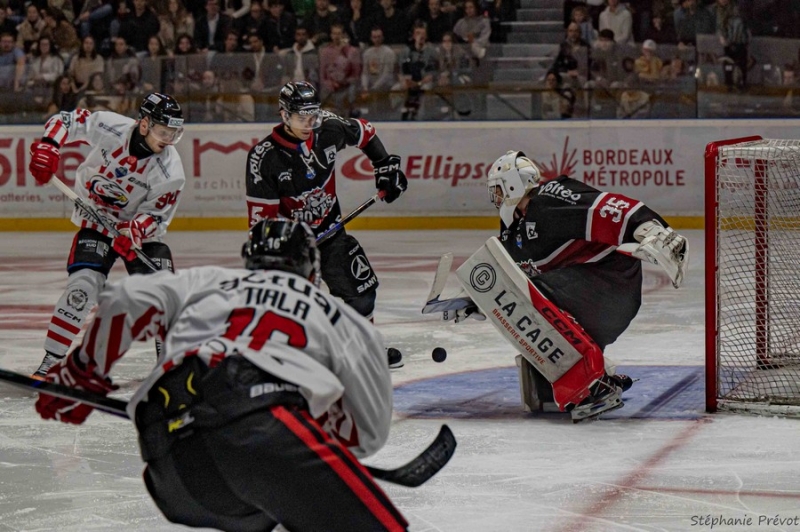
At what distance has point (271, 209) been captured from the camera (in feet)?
16.4

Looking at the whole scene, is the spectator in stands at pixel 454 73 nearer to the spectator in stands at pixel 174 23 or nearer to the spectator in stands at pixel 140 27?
the spectator in stands at pixel 174 23

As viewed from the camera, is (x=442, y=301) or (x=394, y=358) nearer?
(x=442, y=301)

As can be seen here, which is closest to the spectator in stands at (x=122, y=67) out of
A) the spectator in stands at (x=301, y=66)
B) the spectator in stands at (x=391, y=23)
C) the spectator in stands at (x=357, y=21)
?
the spectator in stands at (x=301, y=66)

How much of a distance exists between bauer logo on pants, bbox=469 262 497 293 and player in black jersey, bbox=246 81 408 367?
3.19 feet

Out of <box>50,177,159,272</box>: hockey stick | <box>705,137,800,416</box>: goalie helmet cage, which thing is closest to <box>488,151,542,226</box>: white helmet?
<box>705,137,800,416</box>: goalie helmet cage

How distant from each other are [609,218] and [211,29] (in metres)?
7.58

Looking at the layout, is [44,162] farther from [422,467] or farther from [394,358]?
[422,467]

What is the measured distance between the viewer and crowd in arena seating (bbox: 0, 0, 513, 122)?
33.6 ft

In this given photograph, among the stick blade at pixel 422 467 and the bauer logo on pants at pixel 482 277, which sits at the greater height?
the stick blade at pixel 422 467

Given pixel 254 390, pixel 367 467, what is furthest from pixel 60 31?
pixel 254 390

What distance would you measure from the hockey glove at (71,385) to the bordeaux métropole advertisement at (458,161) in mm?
7714

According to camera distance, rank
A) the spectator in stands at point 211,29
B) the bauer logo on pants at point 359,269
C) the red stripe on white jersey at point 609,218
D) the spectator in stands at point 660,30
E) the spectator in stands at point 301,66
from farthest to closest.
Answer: the spectator in stands at point 211,29 < the spectator in stands at point 301,66 < the spectator in stands at point 660,30 < the bauer logo on pants at point 359,269 < the red stripe on white jersey at point 609,218

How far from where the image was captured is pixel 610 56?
10008 mm

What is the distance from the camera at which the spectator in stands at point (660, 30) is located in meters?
10.0
